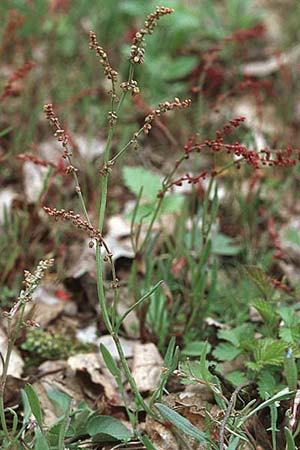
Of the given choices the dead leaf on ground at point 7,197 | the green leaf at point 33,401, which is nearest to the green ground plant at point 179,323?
the green leaf at point 33,401

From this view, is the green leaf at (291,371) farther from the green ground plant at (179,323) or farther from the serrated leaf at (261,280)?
the serrated leaf at (261,280)

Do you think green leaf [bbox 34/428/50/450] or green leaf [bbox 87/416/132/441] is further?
green leaf [bbox 87/416/132/441]

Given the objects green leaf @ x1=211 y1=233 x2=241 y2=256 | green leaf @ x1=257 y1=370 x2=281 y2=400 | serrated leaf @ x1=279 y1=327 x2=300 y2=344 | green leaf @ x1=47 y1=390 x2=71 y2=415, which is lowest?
green leaf @ x1=47 y1=390 x2=71 y2=415

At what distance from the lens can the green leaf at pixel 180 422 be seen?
5.23ft

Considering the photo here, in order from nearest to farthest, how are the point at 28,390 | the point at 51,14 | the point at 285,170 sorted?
the point at 28,390 < the point at 285,170 < the point at 51,14

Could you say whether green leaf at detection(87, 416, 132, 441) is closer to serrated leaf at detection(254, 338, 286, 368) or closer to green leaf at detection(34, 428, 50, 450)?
green leaf at detection(34, 428, 50, 450)

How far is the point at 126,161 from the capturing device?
3066mm

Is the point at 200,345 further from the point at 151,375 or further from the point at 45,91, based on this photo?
the point at 45,91

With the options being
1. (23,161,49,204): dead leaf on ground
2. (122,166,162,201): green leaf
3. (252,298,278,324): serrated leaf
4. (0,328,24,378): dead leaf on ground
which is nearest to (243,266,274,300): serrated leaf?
(252,298,278,324): serrated leaf

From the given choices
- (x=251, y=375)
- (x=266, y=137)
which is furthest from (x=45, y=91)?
(x=251, y=375)

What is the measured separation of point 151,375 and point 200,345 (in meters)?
0.17

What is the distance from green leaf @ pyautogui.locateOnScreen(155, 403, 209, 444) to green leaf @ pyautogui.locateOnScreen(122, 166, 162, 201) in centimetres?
97

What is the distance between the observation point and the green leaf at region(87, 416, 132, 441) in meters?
1.81

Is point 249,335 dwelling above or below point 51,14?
below
